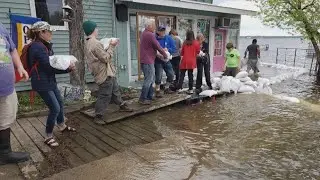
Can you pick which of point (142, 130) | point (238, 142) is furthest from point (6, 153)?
point (238, 142)

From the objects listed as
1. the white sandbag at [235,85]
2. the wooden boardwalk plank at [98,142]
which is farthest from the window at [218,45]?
the wooden boardwalk plank at [98,142]

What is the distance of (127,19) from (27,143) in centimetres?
588

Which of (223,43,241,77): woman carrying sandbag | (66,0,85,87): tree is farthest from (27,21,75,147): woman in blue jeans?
(223,43,241,77): woman carrying sandbag

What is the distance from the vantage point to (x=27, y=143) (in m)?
4.20

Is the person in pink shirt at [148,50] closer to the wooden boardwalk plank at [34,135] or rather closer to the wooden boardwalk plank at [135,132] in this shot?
the wooden boardwalk plank at [135,132]

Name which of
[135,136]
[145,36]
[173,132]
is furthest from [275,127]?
[145,36]

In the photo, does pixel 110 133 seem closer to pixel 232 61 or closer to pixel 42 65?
pixel 42 65

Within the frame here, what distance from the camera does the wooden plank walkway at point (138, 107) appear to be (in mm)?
5488

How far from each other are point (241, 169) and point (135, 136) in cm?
178

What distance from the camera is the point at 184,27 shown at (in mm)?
11852

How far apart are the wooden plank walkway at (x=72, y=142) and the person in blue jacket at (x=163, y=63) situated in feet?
5.38

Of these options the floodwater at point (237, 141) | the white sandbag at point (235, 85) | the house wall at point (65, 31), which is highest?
the house wall at point (65, 31)

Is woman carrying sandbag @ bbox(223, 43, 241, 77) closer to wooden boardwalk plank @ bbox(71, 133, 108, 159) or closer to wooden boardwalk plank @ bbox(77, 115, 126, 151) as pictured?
wooden boardwalk plank @ bbox(77, 115, 126, 151)

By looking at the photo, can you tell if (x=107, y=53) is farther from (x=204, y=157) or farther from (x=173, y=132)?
(x=204, y=157)
